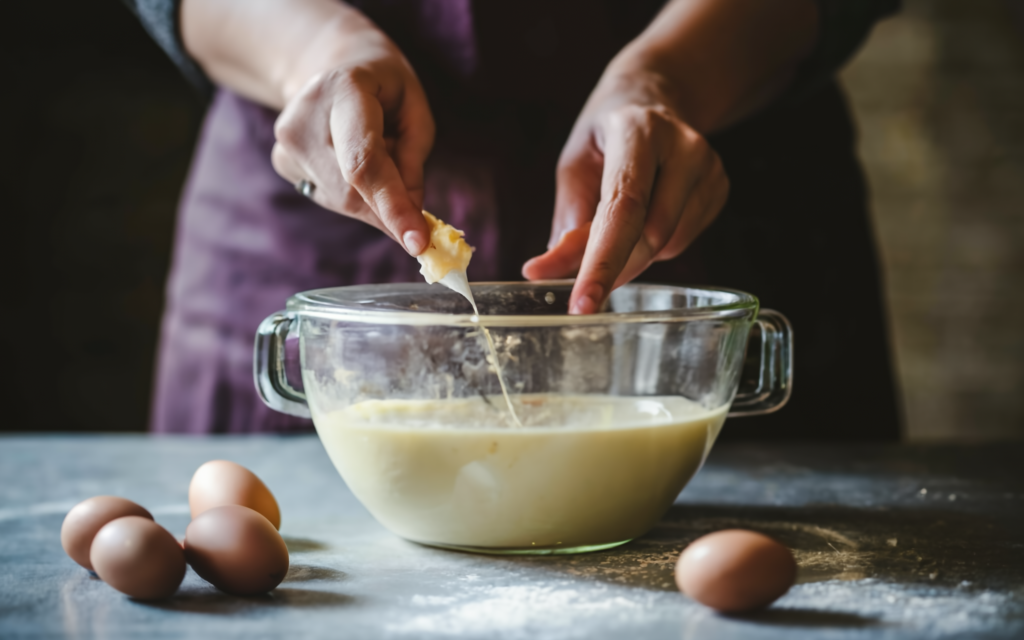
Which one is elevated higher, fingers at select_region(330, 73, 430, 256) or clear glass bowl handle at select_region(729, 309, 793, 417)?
fingers at select_region(330, 73, 430, 256)

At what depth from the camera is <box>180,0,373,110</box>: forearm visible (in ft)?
3.66

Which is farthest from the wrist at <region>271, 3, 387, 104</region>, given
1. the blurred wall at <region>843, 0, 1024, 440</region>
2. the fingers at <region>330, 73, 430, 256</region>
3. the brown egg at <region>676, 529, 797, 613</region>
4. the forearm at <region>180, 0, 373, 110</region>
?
the blurred wall at <region>843, 0, 1024, 440</region>

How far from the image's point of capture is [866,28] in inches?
51.6

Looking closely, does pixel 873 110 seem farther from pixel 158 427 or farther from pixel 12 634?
pixel 12 634

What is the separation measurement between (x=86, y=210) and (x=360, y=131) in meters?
2.37

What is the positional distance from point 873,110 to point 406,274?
248 cm

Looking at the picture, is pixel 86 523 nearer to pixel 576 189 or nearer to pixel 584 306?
pixel 584 306

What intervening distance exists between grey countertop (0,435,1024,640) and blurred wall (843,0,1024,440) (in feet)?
7.43

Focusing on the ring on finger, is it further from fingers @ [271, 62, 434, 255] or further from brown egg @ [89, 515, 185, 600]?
brown egg @ [89, 515, 185, 600]

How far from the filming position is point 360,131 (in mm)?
821

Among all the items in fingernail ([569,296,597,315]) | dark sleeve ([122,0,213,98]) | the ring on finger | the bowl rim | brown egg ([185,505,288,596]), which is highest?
dark sleeve ([122,0,213,98])

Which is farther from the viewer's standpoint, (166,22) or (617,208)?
(166,22)

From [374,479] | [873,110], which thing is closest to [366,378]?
[374,479]

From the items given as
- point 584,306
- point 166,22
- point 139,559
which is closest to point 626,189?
point 584,306
